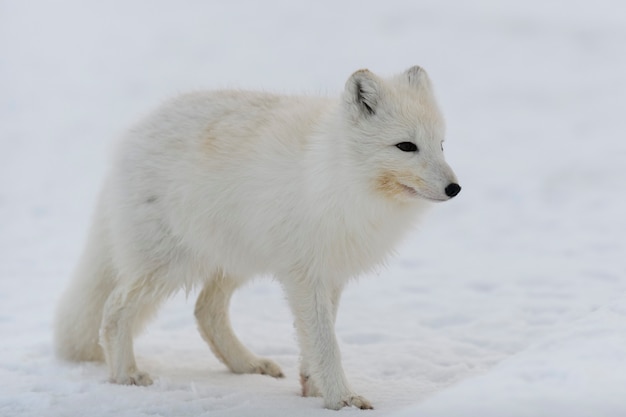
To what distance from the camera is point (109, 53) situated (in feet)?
43.1

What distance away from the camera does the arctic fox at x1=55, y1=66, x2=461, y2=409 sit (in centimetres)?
375

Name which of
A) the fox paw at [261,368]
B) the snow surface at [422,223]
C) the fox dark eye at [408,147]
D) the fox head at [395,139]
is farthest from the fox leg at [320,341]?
the fox paw at [261,368]

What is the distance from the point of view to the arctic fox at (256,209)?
375cm

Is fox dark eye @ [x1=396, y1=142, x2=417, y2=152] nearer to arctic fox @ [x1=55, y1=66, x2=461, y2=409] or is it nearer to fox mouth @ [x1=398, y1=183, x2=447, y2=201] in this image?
arctic fox @ [x1=55, y1=66, x2=461, y2=409]

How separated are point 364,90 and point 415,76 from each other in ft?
1.14

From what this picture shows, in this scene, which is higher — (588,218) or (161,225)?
(588,218)

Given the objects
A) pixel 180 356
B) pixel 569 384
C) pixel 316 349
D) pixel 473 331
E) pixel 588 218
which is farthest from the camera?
pixel 588 218

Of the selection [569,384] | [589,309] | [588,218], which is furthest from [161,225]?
[588,218]

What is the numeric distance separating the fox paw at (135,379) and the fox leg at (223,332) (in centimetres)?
49

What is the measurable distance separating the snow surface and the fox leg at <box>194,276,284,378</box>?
0.32 feet

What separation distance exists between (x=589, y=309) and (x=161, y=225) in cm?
291

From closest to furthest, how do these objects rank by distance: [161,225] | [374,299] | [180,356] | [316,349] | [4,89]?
1. [316,349]
2. [161,225]
3. [180,356]
4. [374,299]
5. [4,89]

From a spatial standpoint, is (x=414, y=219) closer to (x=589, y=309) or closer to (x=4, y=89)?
(x=589, y=309)

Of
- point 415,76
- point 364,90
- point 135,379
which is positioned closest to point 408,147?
point 364,90
